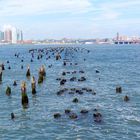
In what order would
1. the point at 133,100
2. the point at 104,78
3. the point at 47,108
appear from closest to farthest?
the point at 47,108
the point at 133,100
the point at 104,78

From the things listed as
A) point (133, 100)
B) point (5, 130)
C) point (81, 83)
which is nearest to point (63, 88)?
point (81, 83)

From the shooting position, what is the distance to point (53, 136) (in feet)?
128

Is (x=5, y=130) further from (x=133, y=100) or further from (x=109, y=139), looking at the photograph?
(x=133, y=100)

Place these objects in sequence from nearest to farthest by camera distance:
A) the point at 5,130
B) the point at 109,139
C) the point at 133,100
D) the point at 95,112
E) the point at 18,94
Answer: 1. the point at 109,139
2. the point at 5,130
3. the point at 95,112
4. the point at 133,100
5. the point at 18,94

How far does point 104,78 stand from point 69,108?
114 feet

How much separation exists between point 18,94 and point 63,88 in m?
8.61

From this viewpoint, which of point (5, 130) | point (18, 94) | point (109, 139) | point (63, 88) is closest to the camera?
point (109, 139)

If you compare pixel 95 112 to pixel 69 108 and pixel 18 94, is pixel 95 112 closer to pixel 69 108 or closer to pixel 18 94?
pixel 69 108

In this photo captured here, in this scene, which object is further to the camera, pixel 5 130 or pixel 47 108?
pixel 47 108

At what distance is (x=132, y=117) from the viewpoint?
4594 cm

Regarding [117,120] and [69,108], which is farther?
[69,108]

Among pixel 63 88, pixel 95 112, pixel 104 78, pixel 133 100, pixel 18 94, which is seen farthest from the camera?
pixel 104 78

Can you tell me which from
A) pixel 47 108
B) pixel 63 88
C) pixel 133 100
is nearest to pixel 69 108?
pixel 47 108

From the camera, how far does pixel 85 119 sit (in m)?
44.5
